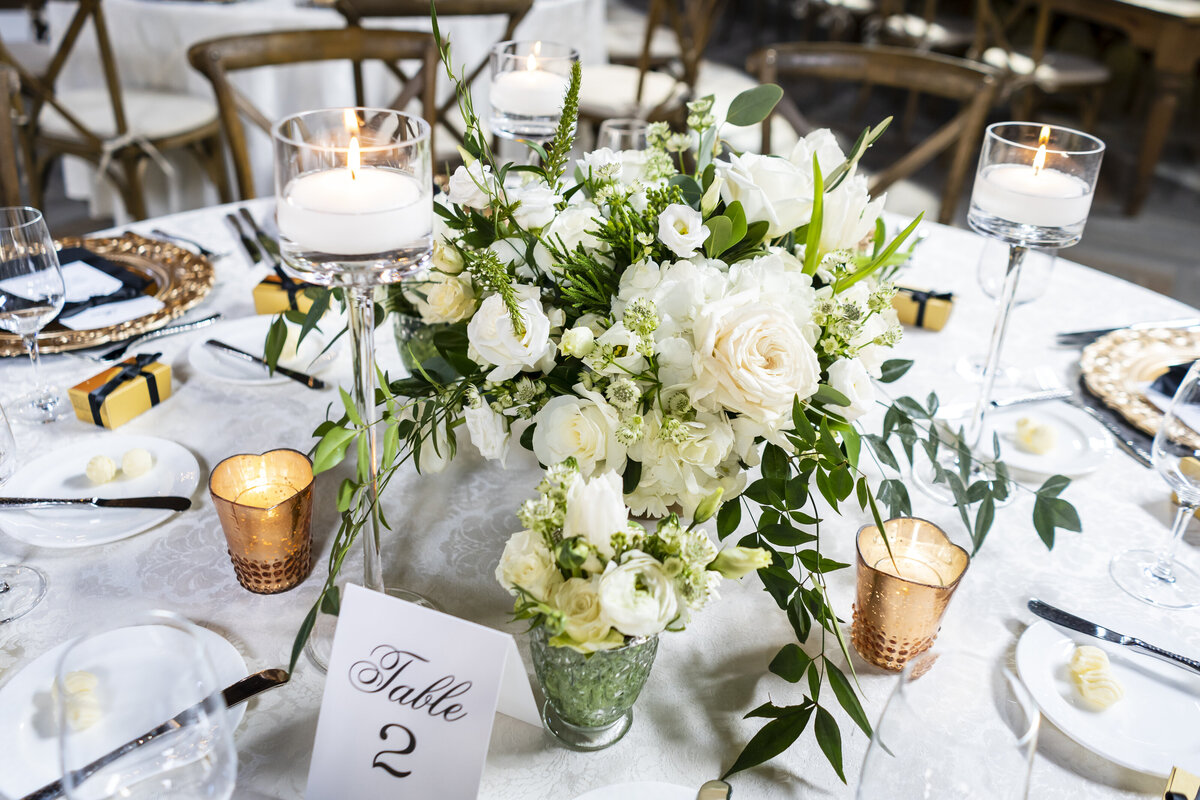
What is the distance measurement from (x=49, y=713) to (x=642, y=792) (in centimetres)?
42

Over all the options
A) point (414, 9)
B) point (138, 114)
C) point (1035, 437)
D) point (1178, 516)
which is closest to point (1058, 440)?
point (1035, 437)

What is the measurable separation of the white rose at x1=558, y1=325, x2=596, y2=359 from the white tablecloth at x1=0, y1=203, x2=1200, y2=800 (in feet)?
0.84

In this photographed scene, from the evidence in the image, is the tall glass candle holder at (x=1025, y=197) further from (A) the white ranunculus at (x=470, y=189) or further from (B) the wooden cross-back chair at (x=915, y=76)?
(B) the wooden cross-back chair at (x=915, y=76)

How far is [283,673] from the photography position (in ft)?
2.27

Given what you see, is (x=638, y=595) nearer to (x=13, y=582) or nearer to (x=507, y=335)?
Answer: (x=507, y=335)

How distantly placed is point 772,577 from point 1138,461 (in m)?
0.59

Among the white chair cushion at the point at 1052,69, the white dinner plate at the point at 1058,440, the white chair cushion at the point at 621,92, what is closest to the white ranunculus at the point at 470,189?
the white dinner plate at the point at 1058,440

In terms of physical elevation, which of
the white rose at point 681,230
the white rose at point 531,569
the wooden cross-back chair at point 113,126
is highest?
the white rose at point 681,230

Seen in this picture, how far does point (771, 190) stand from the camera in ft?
2.44

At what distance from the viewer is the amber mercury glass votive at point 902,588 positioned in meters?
0.70

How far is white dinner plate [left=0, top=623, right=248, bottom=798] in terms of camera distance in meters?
0.49

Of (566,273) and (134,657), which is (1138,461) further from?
(134,657)

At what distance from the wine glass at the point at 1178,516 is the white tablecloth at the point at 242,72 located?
2142 millimetres

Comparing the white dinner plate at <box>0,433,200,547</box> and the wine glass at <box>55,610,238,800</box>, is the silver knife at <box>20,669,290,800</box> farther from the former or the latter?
the white dinner plate at <box>0,433,200,547</box>
